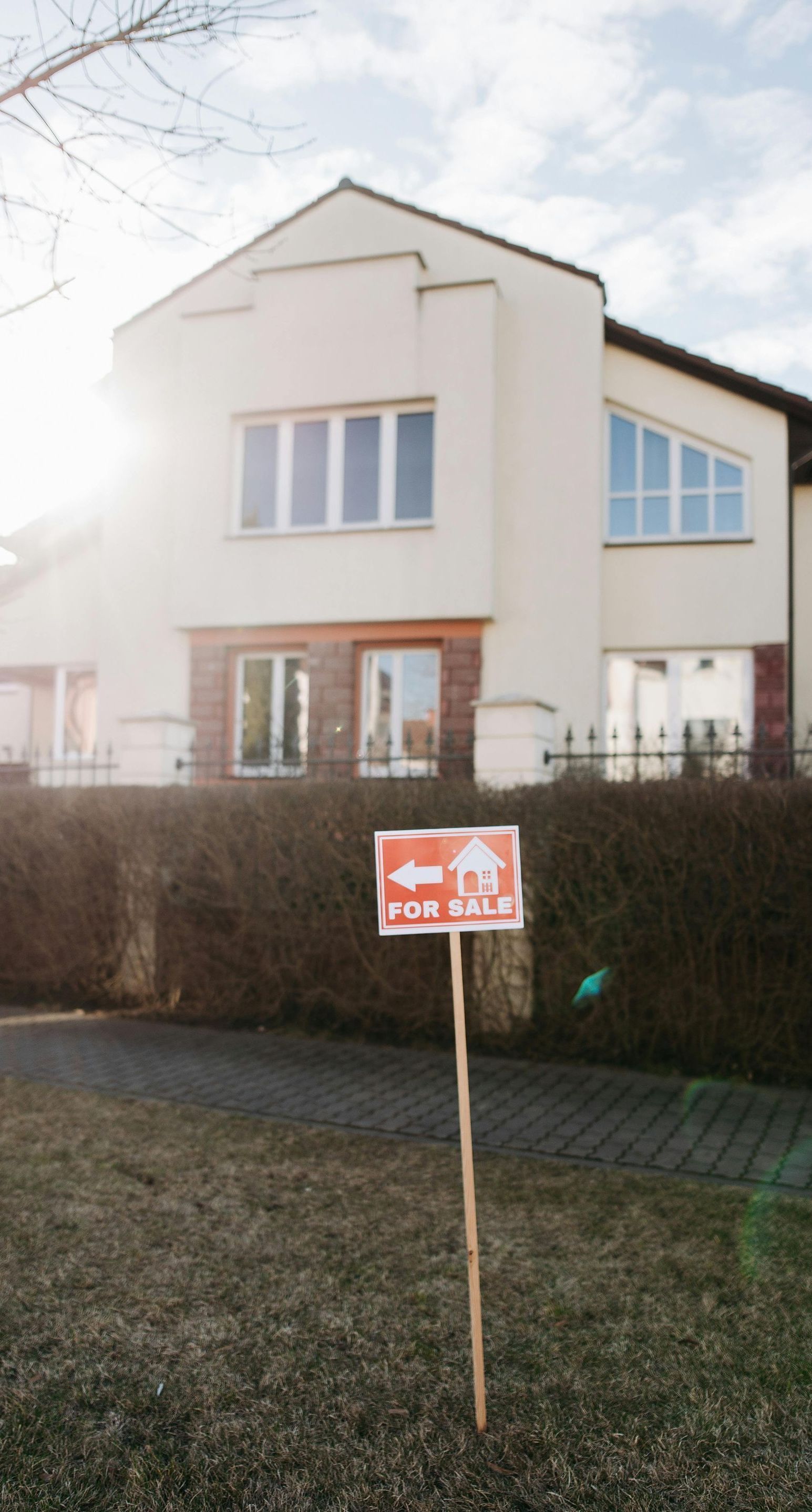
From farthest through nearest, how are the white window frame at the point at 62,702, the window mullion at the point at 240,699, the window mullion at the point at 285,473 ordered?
the white window frame at the point at 62,702, the window mullion at the point at 240,699, the window mullion at the point at 285,473

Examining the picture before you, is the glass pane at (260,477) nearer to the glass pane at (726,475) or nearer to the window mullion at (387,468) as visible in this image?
the window mullion at (387,468)

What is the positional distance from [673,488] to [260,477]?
5464 millimetres

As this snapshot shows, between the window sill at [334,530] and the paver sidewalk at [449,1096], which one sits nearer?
the paver sidewalk at [449,1096]

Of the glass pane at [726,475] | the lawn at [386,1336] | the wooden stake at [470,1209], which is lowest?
the lawn at [386,1336]

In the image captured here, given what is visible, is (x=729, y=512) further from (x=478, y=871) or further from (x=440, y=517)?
(x=478, y=871)

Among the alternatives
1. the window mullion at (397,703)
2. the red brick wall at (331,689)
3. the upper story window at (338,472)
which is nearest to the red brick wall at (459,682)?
the window mullion at (397,703)

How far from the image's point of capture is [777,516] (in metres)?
13.4

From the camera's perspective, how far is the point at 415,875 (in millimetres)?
3400

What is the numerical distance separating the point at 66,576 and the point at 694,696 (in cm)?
966

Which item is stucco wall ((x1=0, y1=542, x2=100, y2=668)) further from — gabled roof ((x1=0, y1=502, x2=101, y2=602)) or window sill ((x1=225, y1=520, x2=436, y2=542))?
window sill ((x1=225, y1=520, x2=436, y2=542))

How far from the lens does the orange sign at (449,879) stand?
11.1 feet

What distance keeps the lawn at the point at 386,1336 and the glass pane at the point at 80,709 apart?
1177 centimetres

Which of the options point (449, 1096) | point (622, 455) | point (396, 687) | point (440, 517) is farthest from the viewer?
point (622, 455)

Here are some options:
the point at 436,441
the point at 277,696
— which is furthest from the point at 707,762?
the point at 277,696
